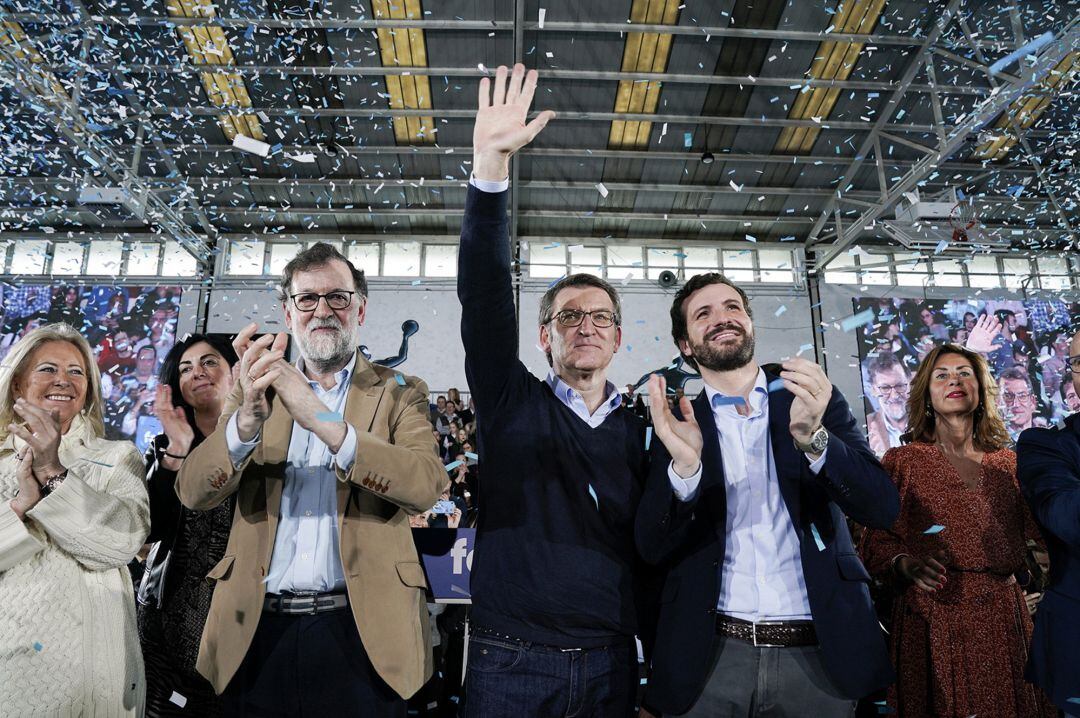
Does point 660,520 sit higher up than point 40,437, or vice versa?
point 40,437

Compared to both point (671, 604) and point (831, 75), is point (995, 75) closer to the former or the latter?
point (831, 75)

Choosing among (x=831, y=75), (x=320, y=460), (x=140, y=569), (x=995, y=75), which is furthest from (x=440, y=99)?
(x=320, y=460)

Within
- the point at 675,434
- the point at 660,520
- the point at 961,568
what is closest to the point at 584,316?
the point at 675,434

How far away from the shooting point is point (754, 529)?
1.71 meters

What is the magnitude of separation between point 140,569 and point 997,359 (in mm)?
12614

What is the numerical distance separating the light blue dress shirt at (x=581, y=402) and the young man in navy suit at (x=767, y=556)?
0.18 meters

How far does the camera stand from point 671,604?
5.55 feet

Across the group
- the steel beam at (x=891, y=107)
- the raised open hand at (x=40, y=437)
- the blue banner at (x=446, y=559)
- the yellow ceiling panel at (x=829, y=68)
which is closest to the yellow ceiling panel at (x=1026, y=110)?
the steel beam at (x=891, y=107)

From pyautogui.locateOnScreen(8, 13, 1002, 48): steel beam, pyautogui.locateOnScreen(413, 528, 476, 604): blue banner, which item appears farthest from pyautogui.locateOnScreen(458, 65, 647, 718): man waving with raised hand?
pyautogui.locateOnScreen(8, 13, 1002, 48): steel beam

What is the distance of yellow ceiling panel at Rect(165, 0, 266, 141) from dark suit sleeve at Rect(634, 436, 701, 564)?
8244 mm

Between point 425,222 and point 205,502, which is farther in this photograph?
point 425,222

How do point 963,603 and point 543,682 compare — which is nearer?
point 543,682

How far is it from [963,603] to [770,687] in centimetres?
116

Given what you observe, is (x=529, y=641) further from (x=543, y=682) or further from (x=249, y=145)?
(x=249, y=145)
